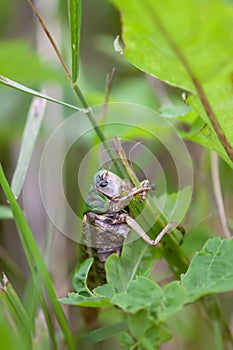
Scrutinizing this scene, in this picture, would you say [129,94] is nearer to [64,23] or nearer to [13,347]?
[64,23]

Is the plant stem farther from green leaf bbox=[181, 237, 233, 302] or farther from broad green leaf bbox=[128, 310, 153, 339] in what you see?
broad green leaf bbox=[128, 310, 153, 339]

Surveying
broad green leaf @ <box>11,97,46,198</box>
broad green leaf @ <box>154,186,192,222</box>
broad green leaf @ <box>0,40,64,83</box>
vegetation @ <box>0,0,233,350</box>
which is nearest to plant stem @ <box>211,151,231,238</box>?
vegetation @ <box>0,0,233,350</box>

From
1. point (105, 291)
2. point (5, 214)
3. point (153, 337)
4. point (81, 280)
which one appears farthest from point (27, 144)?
point (153, 337)

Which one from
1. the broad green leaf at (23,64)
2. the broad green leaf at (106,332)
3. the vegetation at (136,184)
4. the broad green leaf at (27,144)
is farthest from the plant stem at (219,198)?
the broad green leaf at (23,64)

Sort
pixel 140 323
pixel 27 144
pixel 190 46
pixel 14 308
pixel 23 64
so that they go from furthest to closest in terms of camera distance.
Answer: pixel 23 64
pixel 27 144
pixel 14 308
pixel 140 323
pixel 190 46

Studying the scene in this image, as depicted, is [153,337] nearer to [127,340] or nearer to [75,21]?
[127,340]
